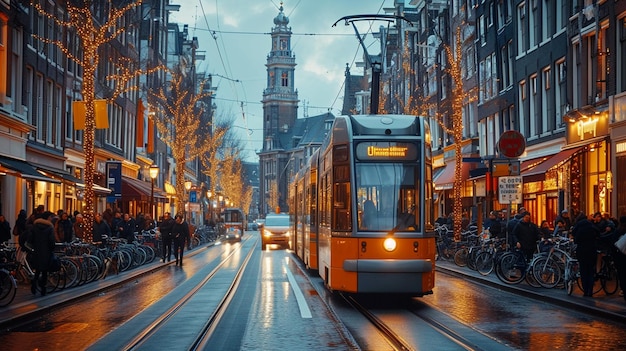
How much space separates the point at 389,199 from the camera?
1734 centimetres

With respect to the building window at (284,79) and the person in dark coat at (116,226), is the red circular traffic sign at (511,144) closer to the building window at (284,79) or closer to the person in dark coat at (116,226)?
the person in dark coat at (116,226)

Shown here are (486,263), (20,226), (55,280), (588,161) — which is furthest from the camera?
(588,161)

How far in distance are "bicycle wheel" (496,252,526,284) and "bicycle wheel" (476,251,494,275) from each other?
3302 millimetres

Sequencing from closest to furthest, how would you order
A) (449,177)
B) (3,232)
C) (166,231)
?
(3,232), (166,231), (449,177)

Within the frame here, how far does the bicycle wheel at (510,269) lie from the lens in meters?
23.2

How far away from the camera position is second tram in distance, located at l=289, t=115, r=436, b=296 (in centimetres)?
1725

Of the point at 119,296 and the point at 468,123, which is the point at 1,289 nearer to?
the point at 119,296

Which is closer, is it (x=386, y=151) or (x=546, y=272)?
(x=386, y=151)

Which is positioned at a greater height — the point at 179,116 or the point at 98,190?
the point at 179,116

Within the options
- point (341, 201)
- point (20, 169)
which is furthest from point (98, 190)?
point (341, 201)

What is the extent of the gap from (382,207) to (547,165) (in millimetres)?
17240

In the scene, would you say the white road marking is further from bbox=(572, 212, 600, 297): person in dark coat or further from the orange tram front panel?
bbox=(572, 212, 600, 297): person in dark coat

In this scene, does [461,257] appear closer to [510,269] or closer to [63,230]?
A: [510,269]

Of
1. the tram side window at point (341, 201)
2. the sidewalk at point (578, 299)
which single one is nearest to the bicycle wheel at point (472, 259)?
the sidewalk at point (578, 299)
